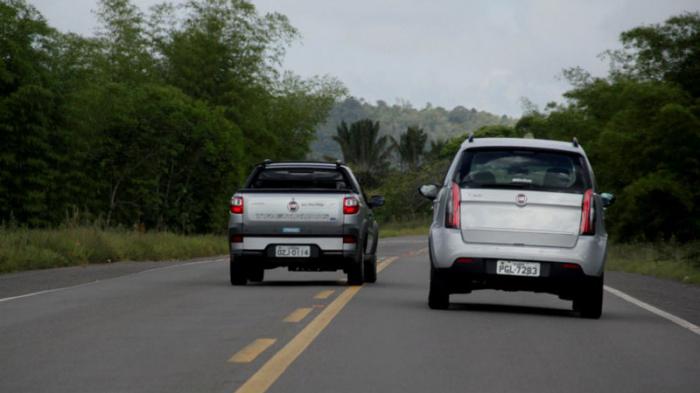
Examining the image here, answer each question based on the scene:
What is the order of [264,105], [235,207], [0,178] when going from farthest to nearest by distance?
[264,105] < [0,178] < [235,207]

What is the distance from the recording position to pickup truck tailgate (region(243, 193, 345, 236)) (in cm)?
1747

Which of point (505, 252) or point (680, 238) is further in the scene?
point (680, 238)

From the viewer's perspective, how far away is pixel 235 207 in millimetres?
17594

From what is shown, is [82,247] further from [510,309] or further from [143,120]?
[143,120]

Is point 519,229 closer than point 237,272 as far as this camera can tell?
Yes

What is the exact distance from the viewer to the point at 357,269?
18.0 metres

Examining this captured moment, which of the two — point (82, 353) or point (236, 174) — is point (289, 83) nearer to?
point (236, 174)

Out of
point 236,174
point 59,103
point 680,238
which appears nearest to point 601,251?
point 680,238

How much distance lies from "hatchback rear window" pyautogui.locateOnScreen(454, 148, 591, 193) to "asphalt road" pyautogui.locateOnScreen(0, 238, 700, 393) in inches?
54.9

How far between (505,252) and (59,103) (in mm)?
44418

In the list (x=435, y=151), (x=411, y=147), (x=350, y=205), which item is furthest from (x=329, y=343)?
(x=435, y=151)

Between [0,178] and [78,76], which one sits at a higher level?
[78,76]

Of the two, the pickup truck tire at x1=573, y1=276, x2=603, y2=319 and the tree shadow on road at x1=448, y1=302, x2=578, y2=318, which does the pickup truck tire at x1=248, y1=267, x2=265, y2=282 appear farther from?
the pickup truck tire at x1=573, y1=276, x2=603, y2=319

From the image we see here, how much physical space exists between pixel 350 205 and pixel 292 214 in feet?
2.68
